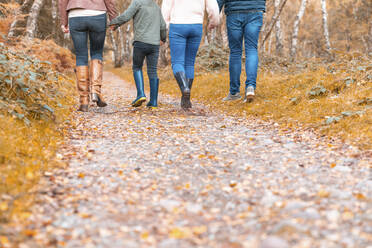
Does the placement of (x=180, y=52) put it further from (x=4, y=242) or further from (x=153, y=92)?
(x=4, y=242)

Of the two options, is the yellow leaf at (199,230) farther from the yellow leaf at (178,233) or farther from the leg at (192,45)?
the leg at (192,45)

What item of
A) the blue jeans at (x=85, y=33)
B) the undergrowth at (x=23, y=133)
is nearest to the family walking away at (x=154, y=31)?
the blue jeans at (x=85, y=33)

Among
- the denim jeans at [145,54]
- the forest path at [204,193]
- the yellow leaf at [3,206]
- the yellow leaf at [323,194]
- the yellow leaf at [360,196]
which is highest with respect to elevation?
the denim jeans at [145,54]

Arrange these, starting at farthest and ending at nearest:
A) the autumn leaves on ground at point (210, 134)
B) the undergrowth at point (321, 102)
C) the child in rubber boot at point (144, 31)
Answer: the child in rubber boot at point (144, 31)
the undergrowth at point (321, 102)
the autumn leaves on ground at point (210, 134)

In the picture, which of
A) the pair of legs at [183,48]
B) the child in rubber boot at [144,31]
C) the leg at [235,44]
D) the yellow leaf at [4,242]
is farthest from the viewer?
the leg at [235,44]

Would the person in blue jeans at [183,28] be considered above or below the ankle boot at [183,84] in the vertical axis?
above

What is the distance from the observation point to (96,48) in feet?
18.8

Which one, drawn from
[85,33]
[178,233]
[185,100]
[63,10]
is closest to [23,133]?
[178,233]

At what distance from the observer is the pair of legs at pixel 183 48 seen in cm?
563

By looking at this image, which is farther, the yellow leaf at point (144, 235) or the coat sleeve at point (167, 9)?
the coat sleeve at point (167, 9)

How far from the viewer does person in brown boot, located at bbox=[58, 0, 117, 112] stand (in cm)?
531

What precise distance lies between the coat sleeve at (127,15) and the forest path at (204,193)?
2.30 m

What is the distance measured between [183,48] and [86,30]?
170 centimetres

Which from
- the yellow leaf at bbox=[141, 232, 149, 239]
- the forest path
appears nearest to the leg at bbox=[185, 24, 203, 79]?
the forest path
